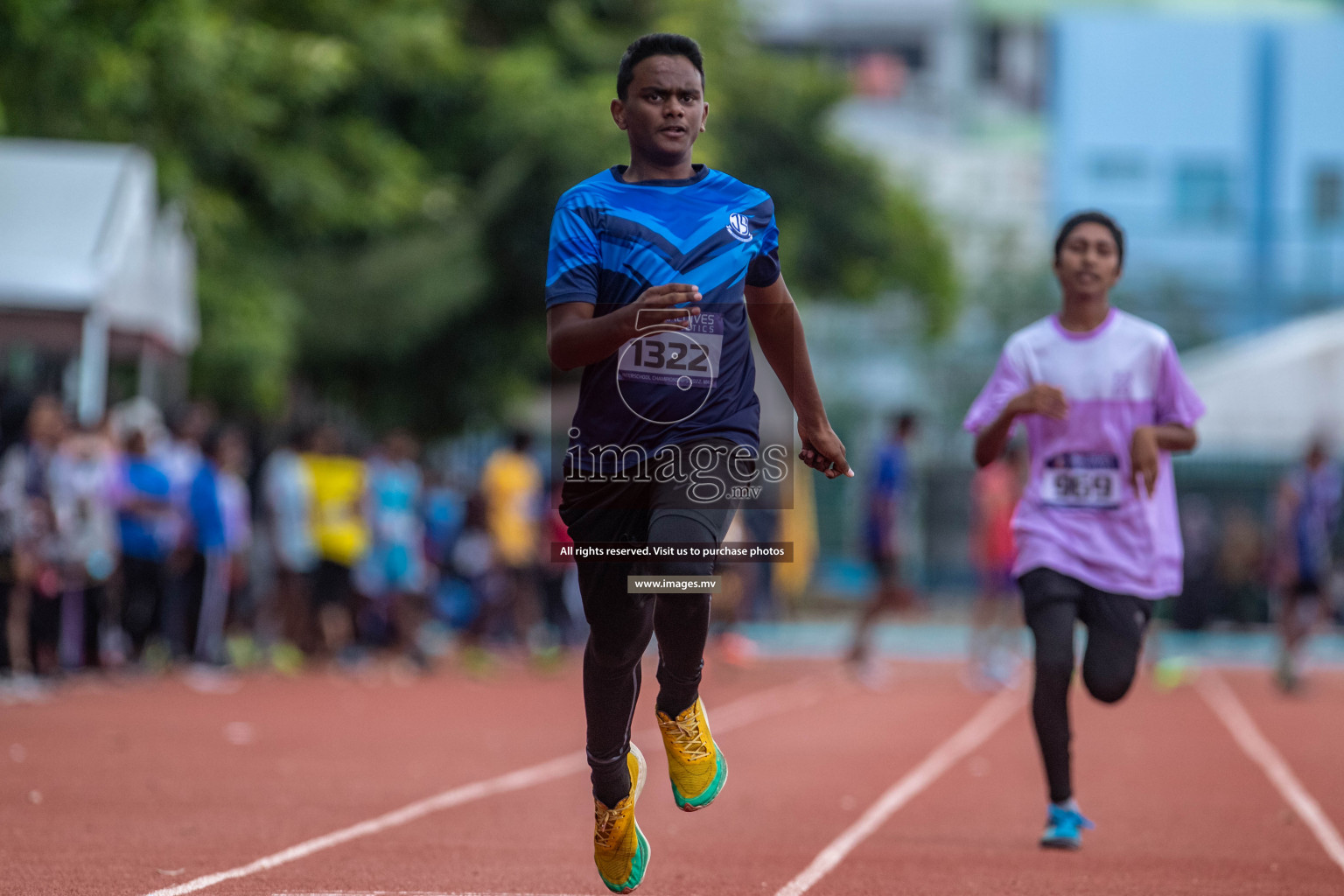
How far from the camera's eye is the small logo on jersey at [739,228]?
511cm

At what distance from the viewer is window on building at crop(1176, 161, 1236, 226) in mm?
51094

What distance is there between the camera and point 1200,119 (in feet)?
169

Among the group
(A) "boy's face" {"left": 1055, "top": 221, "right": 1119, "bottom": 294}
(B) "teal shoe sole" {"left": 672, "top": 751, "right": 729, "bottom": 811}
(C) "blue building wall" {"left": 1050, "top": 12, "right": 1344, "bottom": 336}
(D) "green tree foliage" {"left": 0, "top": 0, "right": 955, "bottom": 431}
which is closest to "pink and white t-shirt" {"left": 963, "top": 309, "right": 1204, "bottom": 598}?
(A) "boy's face" {"left": 1055, "top": 221, "right": 1119, "bottom": 294}

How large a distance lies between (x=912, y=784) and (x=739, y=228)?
5.04 metres

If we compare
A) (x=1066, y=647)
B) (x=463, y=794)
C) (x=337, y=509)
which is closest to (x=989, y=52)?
(x=337, y=509)

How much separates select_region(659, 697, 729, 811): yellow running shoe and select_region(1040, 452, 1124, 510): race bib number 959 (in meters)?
2.27

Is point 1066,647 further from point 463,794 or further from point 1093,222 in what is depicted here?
point 463,794

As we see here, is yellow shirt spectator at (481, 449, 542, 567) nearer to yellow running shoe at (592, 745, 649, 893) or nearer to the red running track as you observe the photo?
the red running track

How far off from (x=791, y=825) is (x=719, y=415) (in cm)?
318

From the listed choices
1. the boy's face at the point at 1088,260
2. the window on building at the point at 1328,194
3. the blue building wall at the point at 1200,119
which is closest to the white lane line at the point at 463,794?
the boy's face at the point at 1088,260

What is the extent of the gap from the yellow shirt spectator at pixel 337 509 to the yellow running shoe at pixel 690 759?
38.0 ft

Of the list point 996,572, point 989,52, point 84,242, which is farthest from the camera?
point 989,52

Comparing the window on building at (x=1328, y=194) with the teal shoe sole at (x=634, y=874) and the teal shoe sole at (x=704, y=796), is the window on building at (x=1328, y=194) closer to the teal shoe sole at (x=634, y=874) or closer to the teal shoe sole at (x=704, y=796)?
the teal shoe sole at (x=704, y=796)

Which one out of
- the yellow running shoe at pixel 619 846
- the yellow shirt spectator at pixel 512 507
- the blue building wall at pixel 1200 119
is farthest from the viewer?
the blue building wall at pixel 1200 119
